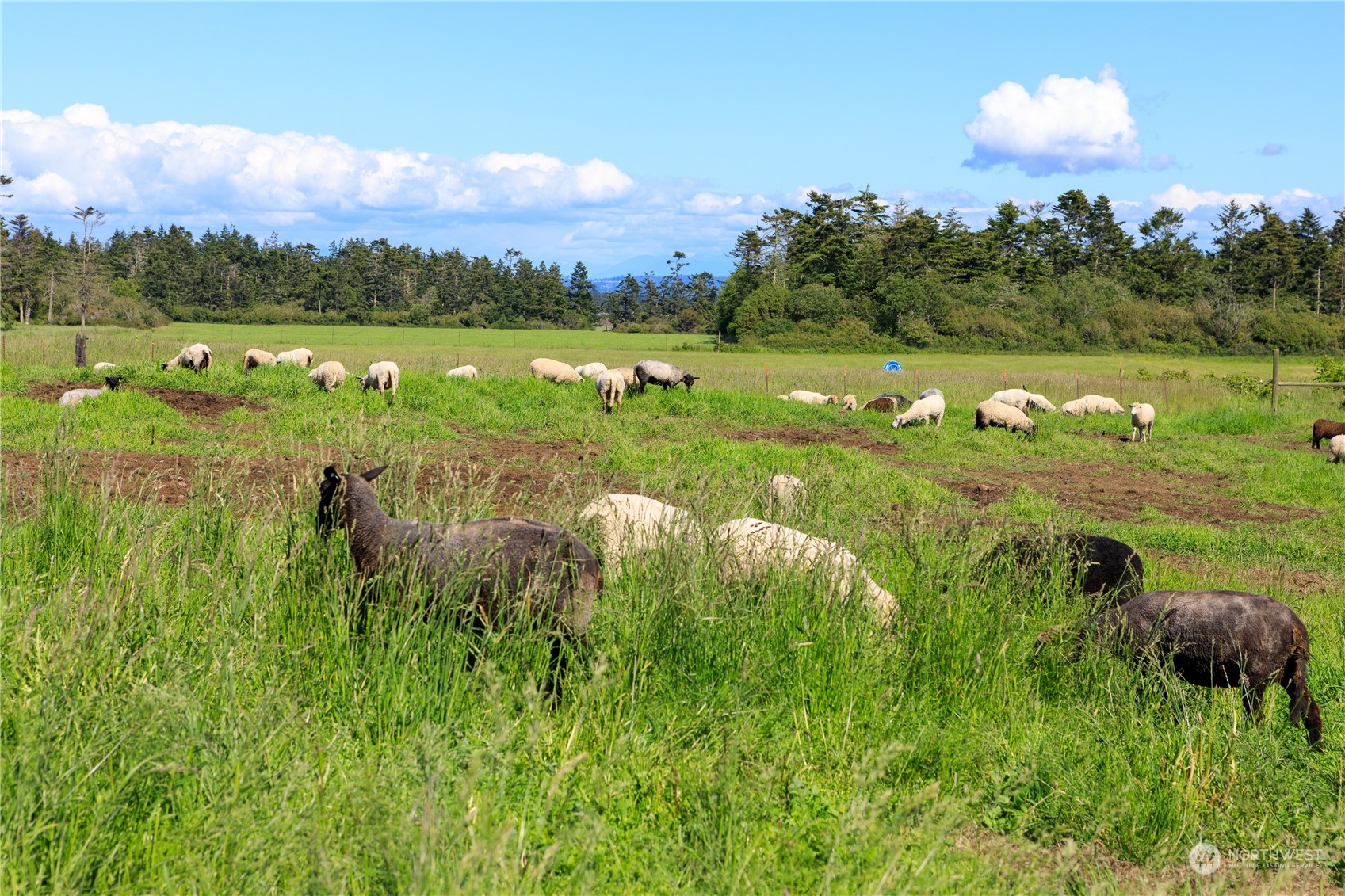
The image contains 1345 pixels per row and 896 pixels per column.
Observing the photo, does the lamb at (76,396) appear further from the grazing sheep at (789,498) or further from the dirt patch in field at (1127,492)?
the dirt patch in field at (1127,492)

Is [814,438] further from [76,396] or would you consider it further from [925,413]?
[76,396]

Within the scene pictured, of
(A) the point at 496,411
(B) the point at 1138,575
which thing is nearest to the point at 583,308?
(A) the point at 496,411

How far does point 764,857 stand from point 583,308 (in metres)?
120

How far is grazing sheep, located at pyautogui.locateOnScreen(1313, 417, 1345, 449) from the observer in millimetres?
18469

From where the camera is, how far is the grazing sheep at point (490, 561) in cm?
427

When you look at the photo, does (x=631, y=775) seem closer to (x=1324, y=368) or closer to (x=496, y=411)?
(x=496, y=411)

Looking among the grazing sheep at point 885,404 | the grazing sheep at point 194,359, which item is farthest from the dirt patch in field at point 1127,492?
the grazing sheep at point 194,359

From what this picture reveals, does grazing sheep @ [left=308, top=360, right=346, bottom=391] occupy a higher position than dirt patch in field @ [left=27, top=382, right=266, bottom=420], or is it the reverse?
grazing sheep @ [left=308, top=360, right=346, bottom=391]

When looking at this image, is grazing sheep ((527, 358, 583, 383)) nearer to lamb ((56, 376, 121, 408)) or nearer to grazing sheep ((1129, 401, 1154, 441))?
lamb ((56, 376, 121, 408))

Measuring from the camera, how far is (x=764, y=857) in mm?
3143

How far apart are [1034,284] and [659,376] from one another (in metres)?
60.1

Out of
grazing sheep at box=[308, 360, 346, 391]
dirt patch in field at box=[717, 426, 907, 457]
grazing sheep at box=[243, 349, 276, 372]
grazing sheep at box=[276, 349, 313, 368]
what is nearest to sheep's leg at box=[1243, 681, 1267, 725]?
dirt patch in field at box=[717, 426, 907, 457]

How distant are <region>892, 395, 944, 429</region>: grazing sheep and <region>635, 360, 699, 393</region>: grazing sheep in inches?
185

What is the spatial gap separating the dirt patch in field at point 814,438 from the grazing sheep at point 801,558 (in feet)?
35.5
